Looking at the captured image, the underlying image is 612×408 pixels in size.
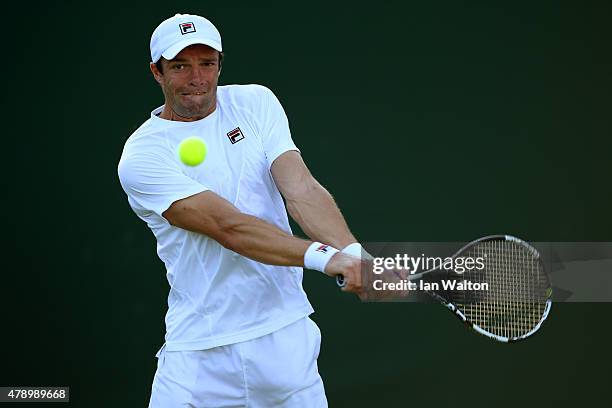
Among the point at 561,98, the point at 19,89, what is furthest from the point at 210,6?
the point at 561,98

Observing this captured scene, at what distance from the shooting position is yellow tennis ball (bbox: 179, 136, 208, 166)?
3549 mm

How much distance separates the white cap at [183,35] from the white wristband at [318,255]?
2.49ft

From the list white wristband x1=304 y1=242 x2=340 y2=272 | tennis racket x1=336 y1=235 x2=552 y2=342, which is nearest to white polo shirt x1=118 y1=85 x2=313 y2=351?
white wristband x1=304 y1=242 x2=340 y2=272

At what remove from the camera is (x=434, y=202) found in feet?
17.7

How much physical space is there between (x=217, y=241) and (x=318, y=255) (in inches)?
14.9

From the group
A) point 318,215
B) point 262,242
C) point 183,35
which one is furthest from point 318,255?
point 183,35

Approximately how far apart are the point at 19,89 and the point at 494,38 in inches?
87.9

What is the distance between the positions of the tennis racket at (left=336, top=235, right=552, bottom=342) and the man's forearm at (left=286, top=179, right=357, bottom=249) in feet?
1.17

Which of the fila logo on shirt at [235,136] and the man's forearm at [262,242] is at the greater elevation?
the fila logo on shirt at [235,136]

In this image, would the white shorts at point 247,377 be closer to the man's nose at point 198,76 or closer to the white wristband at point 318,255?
the white wristband at point 318,255

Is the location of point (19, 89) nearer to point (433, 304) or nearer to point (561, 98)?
point (433, 304)

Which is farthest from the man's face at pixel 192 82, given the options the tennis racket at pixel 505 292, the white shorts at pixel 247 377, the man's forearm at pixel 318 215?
the tennis racket at pixel 505 292

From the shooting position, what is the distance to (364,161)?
5426 millimetres

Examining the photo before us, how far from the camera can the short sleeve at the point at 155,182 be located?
3461mm
